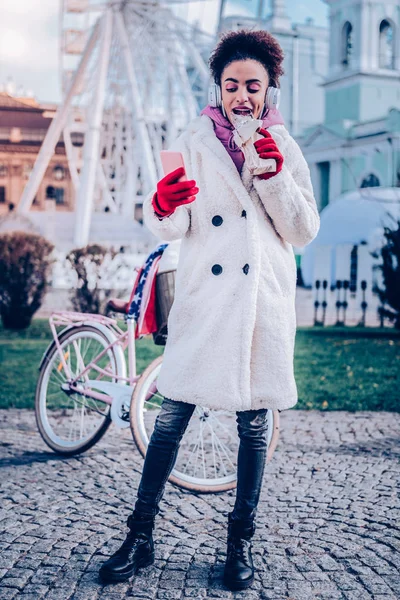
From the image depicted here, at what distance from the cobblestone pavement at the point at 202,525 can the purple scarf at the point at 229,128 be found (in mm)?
1390

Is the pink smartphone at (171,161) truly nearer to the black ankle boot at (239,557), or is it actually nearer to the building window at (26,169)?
the black ankle boot at (239,557)

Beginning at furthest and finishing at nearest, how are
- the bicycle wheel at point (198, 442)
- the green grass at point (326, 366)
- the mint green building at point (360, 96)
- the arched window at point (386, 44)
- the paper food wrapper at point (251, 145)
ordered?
the arched window at point (386, 44)
the mint green building at point (360, 96)
the green grass at point (326, 366)
the bicycle wheel at point (198, 442)
the paper food wrapper at point (251, 145)

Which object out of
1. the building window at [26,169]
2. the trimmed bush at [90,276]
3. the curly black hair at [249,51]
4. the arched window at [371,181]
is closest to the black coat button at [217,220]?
the curly black hair at [249,51]

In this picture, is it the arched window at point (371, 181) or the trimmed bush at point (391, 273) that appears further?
the arched window at point (371, 181)

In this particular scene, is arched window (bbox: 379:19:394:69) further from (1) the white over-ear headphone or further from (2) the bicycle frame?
(1) the white over-ear headphone

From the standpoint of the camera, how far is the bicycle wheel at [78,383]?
4.07 metres

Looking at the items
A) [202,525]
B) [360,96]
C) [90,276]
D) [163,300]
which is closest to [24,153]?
[360,96]

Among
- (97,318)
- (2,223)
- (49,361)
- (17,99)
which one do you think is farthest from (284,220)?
(17,99)

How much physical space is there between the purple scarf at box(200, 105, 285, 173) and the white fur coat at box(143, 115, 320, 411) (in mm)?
29

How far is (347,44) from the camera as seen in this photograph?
3356cm

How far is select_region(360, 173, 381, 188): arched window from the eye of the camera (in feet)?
105

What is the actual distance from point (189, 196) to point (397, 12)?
33.5m

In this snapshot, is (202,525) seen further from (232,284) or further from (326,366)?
(326,366)

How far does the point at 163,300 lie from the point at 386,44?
32.2 metres
